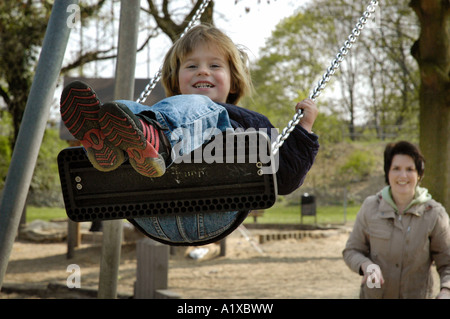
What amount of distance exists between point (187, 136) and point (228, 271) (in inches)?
290

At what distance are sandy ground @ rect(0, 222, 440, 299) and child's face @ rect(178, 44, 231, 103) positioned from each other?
4.59m

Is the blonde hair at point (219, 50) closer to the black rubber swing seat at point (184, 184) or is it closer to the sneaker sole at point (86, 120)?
the black rubber swing seat at point (184, 184)

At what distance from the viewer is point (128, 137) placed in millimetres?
1328

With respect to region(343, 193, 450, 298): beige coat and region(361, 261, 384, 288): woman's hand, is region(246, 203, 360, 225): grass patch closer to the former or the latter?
region(343, 193, 450, 298): beige coat

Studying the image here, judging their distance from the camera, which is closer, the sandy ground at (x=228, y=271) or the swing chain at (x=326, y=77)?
the swing chain at (x=326, y=77)

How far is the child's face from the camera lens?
2012mm

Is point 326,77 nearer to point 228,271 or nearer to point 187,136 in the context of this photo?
point 187,136

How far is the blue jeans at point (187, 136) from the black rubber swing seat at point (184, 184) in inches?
2.2

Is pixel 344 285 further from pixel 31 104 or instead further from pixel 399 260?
pixel 31 104

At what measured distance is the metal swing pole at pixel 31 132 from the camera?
8.17 feet

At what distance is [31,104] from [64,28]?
0.38 metres

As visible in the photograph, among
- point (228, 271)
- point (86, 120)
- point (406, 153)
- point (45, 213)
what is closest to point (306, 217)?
point (45, 213)

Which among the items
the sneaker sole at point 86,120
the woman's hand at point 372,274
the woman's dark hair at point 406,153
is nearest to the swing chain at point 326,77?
the sneaker sole at point 86,120
